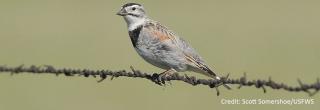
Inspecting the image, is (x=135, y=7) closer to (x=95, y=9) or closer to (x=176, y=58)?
(x=176, y=58)

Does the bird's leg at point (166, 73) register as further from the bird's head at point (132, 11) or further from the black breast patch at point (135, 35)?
the bird's head at point (132, 11)

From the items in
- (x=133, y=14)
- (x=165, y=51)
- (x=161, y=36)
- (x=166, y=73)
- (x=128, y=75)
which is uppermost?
(x=133, y=14)

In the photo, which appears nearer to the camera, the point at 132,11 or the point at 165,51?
the point at 165,51

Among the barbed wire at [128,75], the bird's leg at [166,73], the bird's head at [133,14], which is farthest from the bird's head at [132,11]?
the barbed wire at [128,75]

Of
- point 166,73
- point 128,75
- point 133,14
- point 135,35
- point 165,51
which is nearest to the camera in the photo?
point 128,75

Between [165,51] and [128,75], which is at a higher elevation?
[165,51]

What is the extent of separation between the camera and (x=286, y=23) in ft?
94.0

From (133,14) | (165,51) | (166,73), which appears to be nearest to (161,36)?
(165,51)

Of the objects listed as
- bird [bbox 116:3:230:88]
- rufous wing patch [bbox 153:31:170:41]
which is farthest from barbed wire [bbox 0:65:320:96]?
rufous wing patch [bbox 153:31:170:41]

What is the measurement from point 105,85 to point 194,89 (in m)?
1.61

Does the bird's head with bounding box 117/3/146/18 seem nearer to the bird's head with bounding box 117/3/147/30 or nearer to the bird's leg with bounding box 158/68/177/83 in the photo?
the bird's head with bounding box 117/3/147/30

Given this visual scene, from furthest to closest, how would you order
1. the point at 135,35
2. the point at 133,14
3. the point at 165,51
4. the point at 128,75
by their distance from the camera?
the point at 133,14, the point at 135,35, the point at 165,51, the point at 128,75

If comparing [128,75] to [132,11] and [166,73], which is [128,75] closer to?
[166,73]

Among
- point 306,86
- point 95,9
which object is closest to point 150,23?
point 306,86
